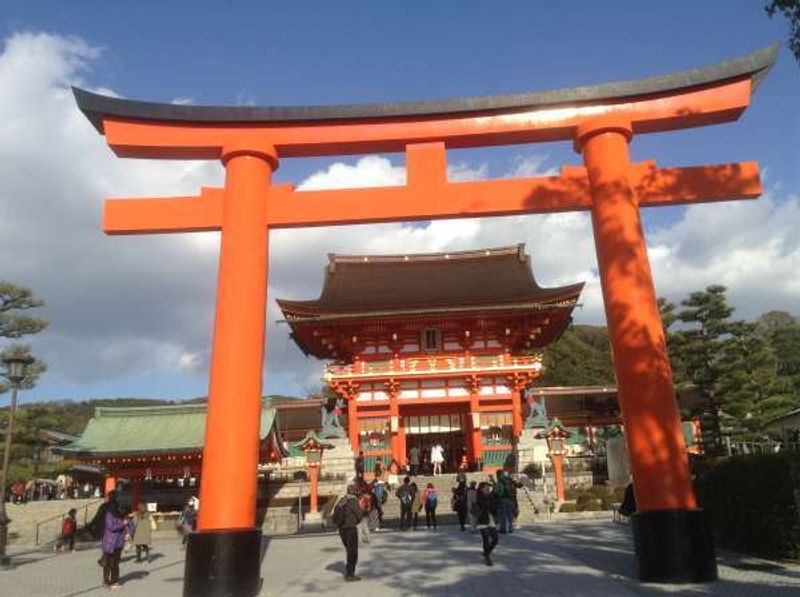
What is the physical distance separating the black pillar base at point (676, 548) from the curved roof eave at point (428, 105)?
539 cm

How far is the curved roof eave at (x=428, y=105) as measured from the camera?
8.33 meters

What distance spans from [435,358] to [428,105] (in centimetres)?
1760

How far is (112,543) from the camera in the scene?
30.4 ft

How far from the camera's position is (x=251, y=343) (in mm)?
7719

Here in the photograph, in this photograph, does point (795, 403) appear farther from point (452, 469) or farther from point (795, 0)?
point (795, 0)

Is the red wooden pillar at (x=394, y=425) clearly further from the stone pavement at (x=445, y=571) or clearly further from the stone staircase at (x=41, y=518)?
the stone staircase at (x=41, y=518)

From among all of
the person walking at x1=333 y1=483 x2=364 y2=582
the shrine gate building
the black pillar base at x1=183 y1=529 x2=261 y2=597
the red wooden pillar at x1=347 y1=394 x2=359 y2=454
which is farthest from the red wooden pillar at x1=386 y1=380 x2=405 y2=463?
the black pillar base at x1=183 y1=529 x2=261 y2=597

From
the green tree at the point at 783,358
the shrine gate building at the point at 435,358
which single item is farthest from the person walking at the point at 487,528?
the green tree at the point at 783,358

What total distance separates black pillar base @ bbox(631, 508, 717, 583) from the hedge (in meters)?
2.02

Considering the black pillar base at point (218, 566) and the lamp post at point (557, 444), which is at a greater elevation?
the lamp post at point (557, 444)

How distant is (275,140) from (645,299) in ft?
17.5

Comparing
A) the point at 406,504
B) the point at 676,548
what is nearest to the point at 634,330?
the point at 676,548

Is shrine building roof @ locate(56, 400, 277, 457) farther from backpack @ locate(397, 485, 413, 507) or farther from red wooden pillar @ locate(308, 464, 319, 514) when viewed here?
backpack @ locate(397, 485, 413, 507)

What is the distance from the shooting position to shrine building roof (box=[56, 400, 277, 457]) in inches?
832
